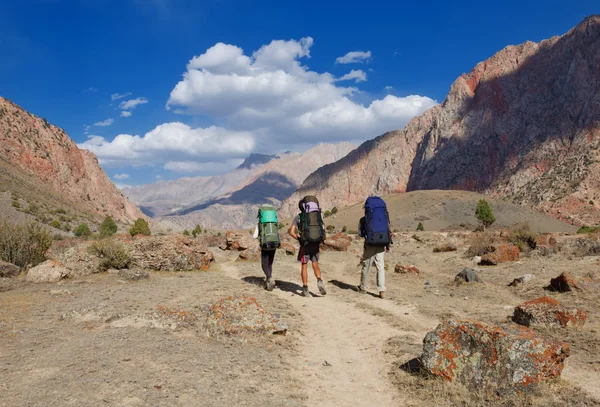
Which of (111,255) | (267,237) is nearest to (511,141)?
(267,237)

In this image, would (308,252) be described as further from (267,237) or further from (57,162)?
(57,162)

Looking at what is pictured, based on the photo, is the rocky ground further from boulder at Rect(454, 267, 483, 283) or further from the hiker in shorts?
the hiker in shorts

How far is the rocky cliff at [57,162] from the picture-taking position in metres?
79.4

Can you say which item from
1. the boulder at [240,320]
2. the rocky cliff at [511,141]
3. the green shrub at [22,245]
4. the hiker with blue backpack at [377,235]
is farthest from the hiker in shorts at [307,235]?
the rocky cliff at [511,141]

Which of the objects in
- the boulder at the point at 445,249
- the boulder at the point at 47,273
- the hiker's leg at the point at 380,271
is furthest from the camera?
the boulder at the point at 445,249

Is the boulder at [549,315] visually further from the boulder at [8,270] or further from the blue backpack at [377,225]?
the boulder at [8,270]

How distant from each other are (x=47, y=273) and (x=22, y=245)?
9.46ft

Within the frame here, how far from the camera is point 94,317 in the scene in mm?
7387

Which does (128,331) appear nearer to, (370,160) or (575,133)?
(575,133)

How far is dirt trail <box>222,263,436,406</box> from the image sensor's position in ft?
16.3

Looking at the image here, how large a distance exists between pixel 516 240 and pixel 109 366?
21.9m

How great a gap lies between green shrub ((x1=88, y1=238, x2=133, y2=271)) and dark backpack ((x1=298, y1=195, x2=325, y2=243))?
281 inches

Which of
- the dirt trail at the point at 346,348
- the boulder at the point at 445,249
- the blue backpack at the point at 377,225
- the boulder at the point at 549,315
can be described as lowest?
the boulder at the point at 445,249

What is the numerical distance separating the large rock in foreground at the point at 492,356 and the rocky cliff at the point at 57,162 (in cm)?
8649
